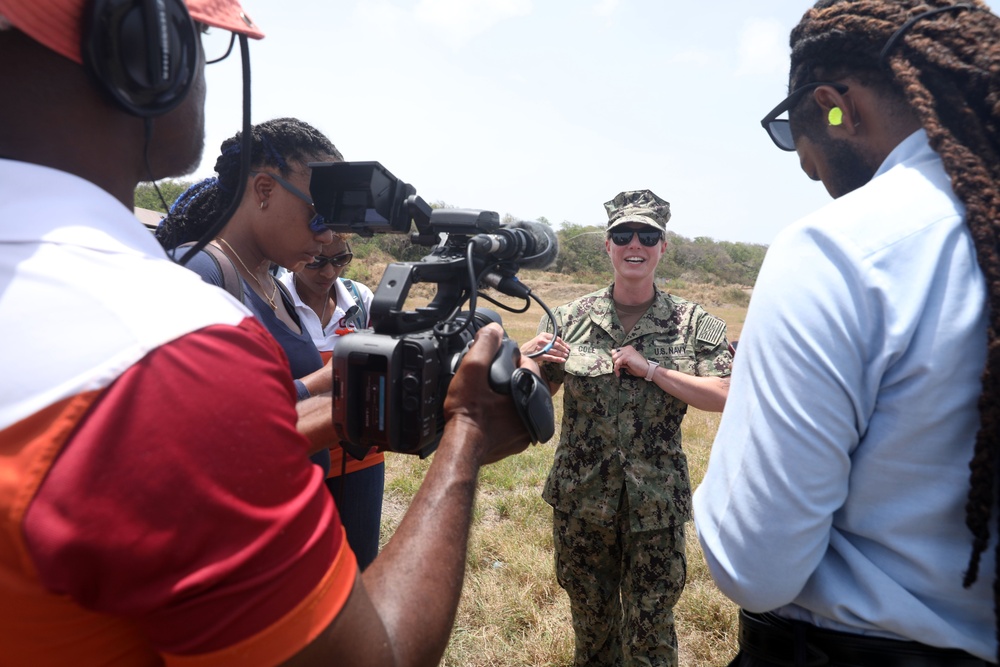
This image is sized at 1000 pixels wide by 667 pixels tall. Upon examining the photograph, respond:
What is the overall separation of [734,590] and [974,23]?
120 cm

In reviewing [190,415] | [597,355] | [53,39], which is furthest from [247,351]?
[597,355]

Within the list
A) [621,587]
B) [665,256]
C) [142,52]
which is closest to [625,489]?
[621,587]

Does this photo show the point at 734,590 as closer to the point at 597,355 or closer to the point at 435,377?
the point at 435,377

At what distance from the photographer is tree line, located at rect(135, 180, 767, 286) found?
31750 millimetres

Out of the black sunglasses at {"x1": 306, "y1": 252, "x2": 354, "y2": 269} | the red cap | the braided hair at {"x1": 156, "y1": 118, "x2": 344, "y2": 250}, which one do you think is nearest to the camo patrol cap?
the black sunglasses at {"x1": 306, "y1": 252, "x2": 354, "y2": 269}

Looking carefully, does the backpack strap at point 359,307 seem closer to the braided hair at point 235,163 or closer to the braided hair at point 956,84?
the braided hair at point 235,163

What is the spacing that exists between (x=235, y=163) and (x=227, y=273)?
682 millimetres

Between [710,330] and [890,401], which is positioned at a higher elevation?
[890,401]

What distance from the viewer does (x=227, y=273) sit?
7.10ft

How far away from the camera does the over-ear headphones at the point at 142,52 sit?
0.88 metres

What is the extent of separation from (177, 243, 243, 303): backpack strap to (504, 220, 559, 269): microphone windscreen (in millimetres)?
995

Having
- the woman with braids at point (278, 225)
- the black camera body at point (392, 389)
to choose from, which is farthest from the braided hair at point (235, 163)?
the black camera body at point (392, 389)

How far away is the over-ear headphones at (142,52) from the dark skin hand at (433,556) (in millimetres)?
680

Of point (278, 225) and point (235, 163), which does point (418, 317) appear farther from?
point (235, 163)
